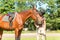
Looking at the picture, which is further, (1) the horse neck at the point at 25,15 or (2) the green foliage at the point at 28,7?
(2) the green foliage at the point at 28,7

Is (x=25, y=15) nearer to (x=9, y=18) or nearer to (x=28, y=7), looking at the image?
(x=9, y=18)

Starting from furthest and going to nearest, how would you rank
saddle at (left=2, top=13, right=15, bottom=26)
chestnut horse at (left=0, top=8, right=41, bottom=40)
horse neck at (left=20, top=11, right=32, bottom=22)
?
saddle at (left=2, top=13, right=15, bottom=26) < horse neck at (left=20, top=11, right=32, bottom=22) < chestnut horse at (left=0, top=8, right=41, bottom=40)

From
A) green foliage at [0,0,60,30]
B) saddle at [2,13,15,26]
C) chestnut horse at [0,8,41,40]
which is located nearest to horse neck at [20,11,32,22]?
chestnut horse at [0,8,41,40]

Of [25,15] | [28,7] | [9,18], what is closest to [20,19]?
[25,15]

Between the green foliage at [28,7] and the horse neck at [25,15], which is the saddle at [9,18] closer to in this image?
the horse neck at [25,15]

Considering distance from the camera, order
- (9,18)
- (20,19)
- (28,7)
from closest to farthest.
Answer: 1. (20,19)
2. (9,18)
3. (28,7)

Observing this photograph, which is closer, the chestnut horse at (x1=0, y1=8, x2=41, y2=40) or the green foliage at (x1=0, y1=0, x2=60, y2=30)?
the chestnut horse at (x1=0, y1=8, x2=41, y2=40)

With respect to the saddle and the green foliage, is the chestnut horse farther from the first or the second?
the green foliage

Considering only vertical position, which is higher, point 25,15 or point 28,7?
point 25,15

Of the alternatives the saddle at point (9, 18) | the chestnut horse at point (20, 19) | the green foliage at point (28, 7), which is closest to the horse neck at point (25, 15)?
the chestnut horse at point (20, 19)

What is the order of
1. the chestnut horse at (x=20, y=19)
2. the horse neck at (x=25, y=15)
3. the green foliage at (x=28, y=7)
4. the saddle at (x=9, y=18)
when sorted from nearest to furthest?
the chestnut horse at (x=20, y=19) → the horse neck at (x=25, y=15) → the saddle at (x=9, y=18) → the green foliage at (x=28, y=7)

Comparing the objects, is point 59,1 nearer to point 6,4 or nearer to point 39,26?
point 6,4

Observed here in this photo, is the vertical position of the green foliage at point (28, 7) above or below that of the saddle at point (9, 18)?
below

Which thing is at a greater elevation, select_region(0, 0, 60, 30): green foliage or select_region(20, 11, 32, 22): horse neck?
select_region(20, 11, 32, 22): horse neck
